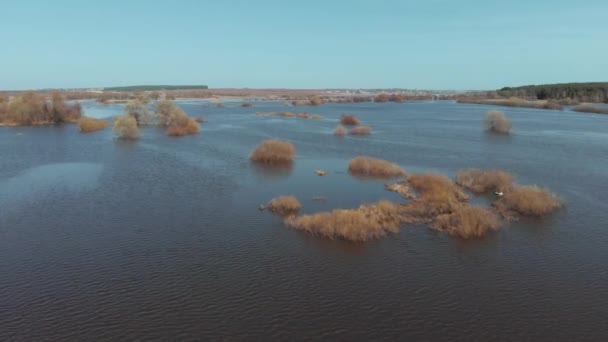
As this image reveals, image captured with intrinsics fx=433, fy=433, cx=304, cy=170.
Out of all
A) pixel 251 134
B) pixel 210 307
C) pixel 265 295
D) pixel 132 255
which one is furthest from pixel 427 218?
pixel 251 134

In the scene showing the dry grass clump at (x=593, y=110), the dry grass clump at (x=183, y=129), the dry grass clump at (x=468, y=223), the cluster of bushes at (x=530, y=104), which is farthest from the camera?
the cluster of bushes at (x=530, y=104)

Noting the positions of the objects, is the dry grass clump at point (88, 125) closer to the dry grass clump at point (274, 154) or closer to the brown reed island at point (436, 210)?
the dry grass clump at point (274, 154)

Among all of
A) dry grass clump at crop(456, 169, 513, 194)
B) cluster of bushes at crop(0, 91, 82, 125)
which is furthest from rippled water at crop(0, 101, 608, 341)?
cluster of bushes at crop(0, 91, 82, 125)

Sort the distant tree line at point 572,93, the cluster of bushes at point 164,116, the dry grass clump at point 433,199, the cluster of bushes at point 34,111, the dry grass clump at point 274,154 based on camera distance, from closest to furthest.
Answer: the dry grass clump at point 433,199 < the dry grass clump at point 274,154 < the cluster of bushes at point 164,116 < the cluster of bushes at point 34,111 < the distant tree line at point 572,93

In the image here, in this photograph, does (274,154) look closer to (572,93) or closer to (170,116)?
(170,116)

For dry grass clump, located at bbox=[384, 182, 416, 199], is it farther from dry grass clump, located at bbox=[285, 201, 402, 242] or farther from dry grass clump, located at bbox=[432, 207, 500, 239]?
dry grass clump, located at bbox=[432, 207, 500, 239]

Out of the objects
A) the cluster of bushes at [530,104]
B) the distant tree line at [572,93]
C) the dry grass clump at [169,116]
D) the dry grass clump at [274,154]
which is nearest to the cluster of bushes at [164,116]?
the dry grass clump at [169,116]

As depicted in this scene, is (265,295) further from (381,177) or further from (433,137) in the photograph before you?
(433,137)
